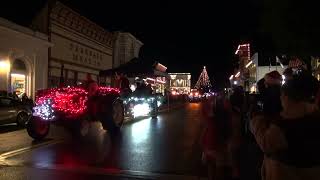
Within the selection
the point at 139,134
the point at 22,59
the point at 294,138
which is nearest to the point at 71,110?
the point at 139,134

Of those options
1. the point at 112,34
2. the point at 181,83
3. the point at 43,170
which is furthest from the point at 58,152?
the point at 181,83

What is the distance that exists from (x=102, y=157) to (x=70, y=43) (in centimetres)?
3106

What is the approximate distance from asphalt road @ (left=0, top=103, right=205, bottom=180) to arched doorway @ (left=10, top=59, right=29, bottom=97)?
17.3 metres

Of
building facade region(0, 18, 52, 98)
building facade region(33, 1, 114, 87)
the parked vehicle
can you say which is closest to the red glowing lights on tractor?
the parked vehicle

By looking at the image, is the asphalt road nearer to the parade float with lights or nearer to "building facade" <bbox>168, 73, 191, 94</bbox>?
the parade float with lights

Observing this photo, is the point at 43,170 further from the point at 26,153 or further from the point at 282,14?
the point at 282,14

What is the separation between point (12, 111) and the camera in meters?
19.8

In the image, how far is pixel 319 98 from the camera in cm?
678

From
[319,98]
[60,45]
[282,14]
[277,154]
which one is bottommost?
[277,154]

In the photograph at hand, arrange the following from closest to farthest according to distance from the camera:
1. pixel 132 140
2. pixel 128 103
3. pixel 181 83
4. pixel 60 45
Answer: pixel 132 140 → pixel 128 103 → pixel 60 45 → pixel 181 83

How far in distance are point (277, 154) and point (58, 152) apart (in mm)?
8612

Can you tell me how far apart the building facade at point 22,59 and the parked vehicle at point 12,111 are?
9542 millimetres

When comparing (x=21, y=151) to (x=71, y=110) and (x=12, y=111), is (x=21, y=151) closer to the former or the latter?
(x=71, y=110)

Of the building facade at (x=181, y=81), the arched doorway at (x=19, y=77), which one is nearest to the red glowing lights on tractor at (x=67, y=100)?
the arched doorway at (x=19, y=77)
